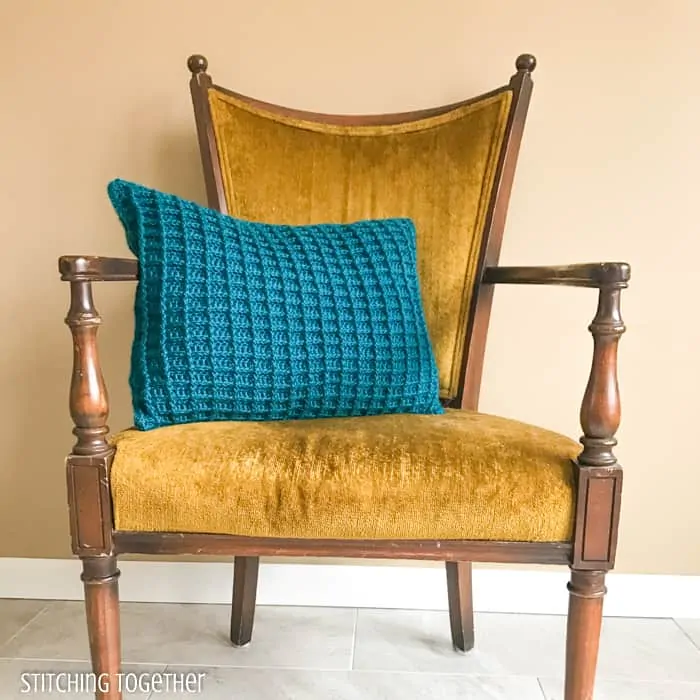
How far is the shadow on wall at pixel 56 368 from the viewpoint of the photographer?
133cm

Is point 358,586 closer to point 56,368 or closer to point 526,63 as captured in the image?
point 56,368

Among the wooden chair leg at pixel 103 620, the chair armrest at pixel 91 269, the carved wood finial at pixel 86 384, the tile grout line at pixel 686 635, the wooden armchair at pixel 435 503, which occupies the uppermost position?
the chair armrest at pixel 91 269

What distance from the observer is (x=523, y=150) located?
1.29 m

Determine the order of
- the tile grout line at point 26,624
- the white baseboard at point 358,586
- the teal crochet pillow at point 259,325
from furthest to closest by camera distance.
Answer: the white baseboard at point 358,586, the tile grout line at point 26,624, the teal crochet pillow at point 259,325

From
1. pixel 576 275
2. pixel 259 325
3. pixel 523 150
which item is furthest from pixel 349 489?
pixel 523 150

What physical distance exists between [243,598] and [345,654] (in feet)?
0.65

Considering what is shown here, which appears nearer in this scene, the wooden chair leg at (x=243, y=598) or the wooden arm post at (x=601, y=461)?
the wooden arm post at (x=601, y=461)

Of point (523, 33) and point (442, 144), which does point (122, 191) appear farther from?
point (523, 33)

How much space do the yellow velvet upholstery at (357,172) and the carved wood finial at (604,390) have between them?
0.38 m

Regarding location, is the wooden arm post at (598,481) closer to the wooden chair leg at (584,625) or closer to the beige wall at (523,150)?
the wooden chair leg at (584,625)

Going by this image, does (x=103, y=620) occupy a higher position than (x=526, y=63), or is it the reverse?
(x=526, y=63)

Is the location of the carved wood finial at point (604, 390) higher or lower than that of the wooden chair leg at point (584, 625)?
higher

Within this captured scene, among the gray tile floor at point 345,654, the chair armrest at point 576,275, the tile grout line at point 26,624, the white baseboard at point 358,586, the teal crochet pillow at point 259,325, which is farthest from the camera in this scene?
the white baseboard at point 358,586

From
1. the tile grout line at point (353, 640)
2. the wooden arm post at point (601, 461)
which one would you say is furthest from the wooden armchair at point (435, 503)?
the tile grout line at point (353, 640)
